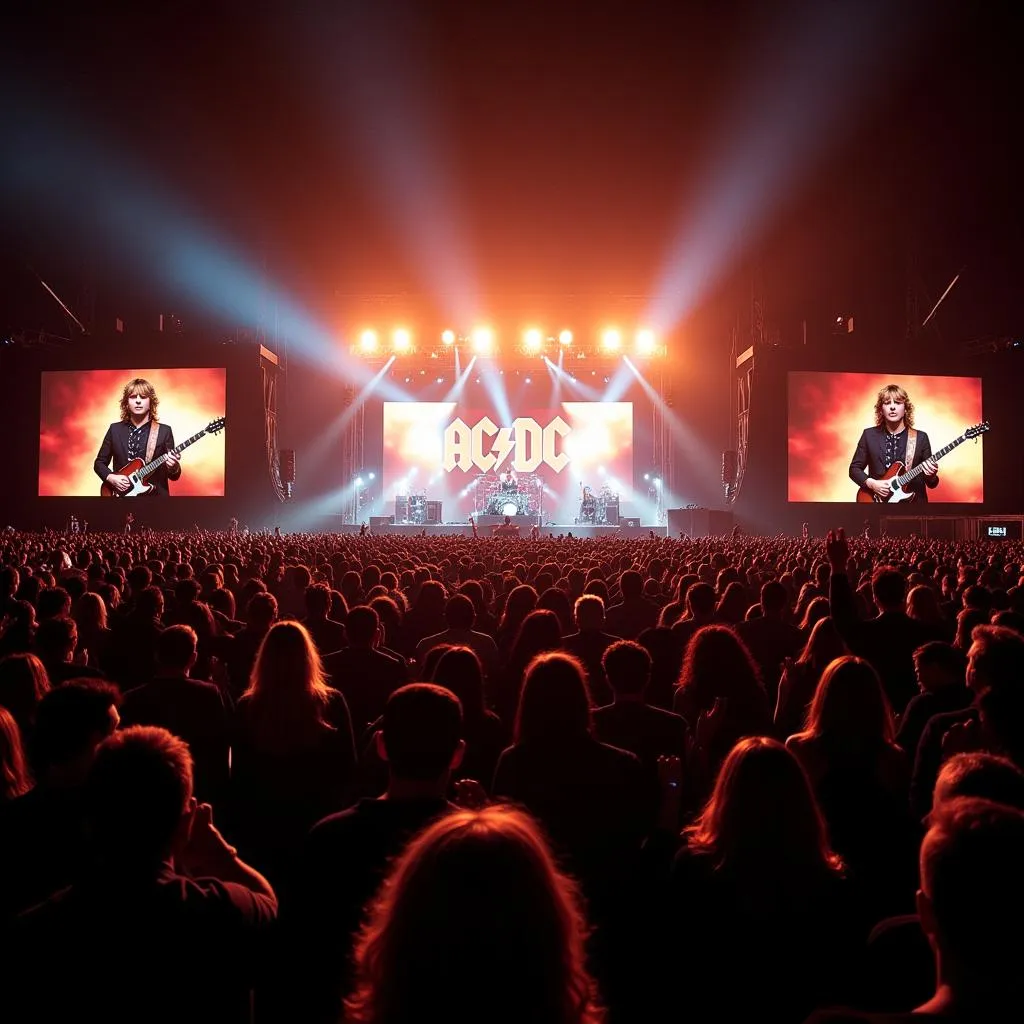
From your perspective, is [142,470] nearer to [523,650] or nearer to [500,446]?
[500,446]

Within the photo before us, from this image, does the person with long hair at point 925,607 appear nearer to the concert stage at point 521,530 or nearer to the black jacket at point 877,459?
the concert stage at point 521,530

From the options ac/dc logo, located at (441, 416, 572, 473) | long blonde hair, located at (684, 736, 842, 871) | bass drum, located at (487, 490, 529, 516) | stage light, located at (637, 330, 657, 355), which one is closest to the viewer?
long blonde hair, located at (684, 736, 842, 871)

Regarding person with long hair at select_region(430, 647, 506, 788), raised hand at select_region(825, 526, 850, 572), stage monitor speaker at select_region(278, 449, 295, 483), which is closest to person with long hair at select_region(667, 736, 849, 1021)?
person with long hair at select_region(430, 647, 506, 788)

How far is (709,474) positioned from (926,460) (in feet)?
24.8

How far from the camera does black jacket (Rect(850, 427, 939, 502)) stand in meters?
29.5

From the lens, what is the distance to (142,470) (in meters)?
29.5

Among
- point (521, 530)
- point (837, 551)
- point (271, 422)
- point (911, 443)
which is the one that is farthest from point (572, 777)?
point (911, 443)

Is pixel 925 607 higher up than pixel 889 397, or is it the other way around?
pixel 889 397

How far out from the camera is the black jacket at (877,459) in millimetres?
29453

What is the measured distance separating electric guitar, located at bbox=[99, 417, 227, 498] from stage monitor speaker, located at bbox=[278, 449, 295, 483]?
2217 mm

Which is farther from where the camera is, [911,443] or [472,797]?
[911,443]

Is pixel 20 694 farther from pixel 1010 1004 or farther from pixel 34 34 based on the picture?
pixel 34 34

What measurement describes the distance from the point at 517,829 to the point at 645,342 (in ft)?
95.7

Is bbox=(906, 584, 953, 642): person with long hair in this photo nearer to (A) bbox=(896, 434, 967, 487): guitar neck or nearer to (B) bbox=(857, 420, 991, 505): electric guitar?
(B) bbox=(857, 420, 991, 505): electric guitar
